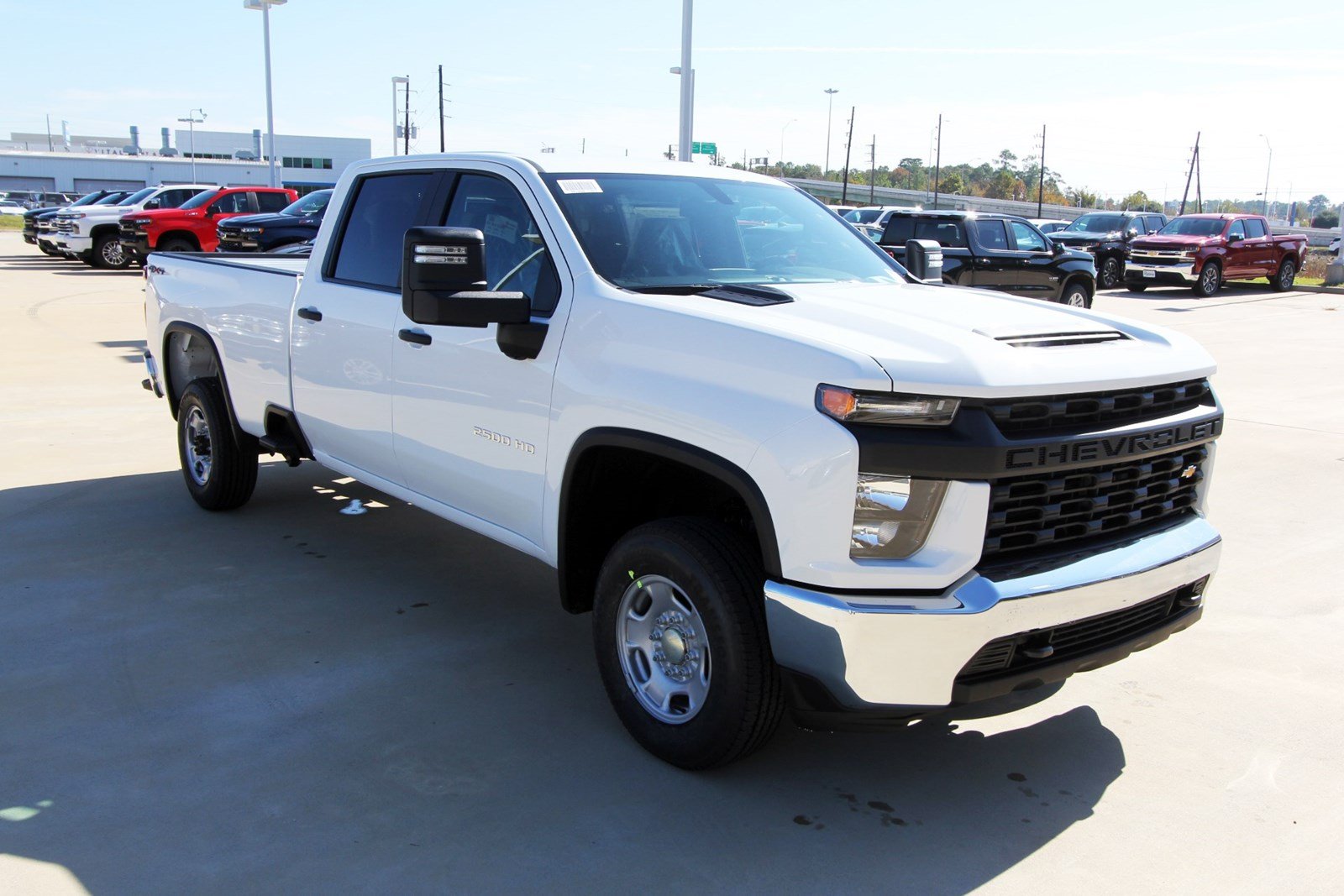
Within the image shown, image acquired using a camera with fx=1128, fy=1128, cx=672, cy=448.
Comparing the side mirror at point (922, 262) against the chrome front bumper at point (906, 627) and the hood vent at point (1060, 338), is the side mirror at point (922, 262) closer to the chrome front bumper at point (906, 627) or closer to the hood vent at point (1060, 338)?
the hood vent at point (1060, 338)

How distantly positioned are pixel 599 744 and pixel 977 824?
1230 mm

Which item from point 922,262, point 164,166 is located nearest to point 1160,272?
point 922,262

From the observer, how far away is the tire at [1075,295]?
57.1 ft

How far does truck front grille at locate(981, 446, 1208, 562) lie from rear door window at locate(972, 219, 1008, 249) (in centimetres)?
1320

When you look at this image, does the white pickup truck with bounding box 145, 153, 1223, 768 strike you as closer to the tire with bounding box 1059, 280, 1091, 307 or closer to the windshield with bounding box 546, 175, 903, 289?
the windshield with bounding box 546, 175, 903, 289

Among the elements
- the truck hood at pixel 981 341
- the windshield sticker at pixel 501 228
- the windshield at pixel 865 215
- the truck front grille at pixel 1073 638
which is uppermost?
the windshield at pixel 865 215

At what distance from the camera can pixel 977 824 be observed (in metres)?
3.31

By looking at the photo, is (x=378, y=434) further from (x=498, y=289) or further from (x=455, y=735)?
(x=455, y=735)

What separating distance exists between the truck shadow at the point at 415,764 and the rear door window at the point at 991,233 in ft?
41.3

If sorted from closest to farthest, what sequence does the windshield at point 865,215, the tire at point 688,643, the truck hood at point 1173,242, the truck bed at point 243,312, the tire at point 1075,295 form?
the tire at point 688,643, the truck bed at point 243,312, the tire at point 1075,295, the truck hood at point 1173,242, the windshield at point 865,215

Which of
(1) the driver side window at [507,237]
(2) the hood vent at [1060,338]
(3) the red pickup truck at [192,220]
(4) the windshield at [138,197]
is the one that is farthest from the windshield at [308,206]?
(2) the hood vent at [1060,338]

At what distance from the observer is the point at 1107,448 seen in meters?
3.23

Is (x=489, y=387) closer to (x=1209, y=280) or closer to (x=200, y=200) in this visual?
(x=200, y=200)

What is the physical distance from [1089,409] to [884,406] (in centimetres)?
68
